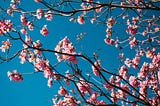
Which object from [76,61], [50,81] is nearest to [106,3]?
[76,61]

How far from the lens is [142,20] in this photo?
10.1m

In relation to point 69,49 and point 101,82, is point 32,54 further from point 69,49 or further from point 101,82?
point 101,82

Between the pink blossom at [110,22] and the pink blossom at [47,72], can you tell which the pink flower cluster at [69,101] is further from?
the pink blossom at [110,22]

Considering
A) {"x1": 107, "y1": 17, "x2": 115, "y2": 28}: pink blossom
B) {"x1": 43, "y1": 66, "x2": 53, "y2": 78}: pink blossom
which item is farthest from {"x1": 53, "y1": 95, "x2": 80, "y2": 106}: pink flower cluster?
{"x1": 107, "y1": 17, "x2": 115, "y2": 28}: pink blossom

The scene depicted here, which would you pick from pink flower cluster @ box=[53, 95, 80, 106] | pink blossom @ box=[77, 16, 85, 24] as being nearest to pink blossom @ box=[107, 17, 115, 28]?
pink blossom @ box=[77, 16, 85, 24]

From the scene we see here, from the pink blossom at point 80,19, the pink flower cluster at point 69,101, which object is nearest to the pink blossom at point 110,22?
the pink blossom at point 80,19

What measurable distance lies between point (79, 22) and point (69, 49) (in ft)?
9.23

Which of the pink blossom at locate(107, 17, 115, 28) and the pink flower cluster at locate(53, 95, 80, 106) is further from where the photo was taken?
the pink blossom at locate(107, 17, 115, 28)

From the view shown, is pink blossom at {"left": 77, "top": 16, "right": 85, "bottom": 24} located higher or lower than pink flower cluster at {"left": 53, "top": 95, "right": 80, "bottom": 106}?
higher

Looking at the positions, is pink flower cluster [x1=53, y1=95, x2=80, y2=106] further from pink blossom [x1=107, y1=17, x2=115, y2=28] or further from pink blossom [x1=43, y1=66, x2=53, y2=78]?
pink blossom [x1=107, y1=17, x2=115, y2=28]

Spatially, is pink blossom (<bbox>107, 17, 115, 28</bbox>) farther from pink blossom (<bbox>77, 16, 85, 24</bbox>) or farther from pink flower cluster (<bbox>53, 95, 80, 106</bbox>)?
pink flower cluster (<bbox>53, 95, 80, 106</bbox>)

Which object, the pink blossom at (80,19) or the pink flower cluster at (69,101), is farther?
the pink blossom at (80,19)

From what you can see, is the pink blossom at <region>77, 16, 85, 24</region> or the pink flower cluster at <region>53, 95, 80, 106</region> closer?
the pink flower cluster at <region>53, 95, 80, 106</region>

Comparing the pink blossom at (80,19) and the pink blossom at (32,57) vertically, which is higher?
the pink blossom at (80,19)
